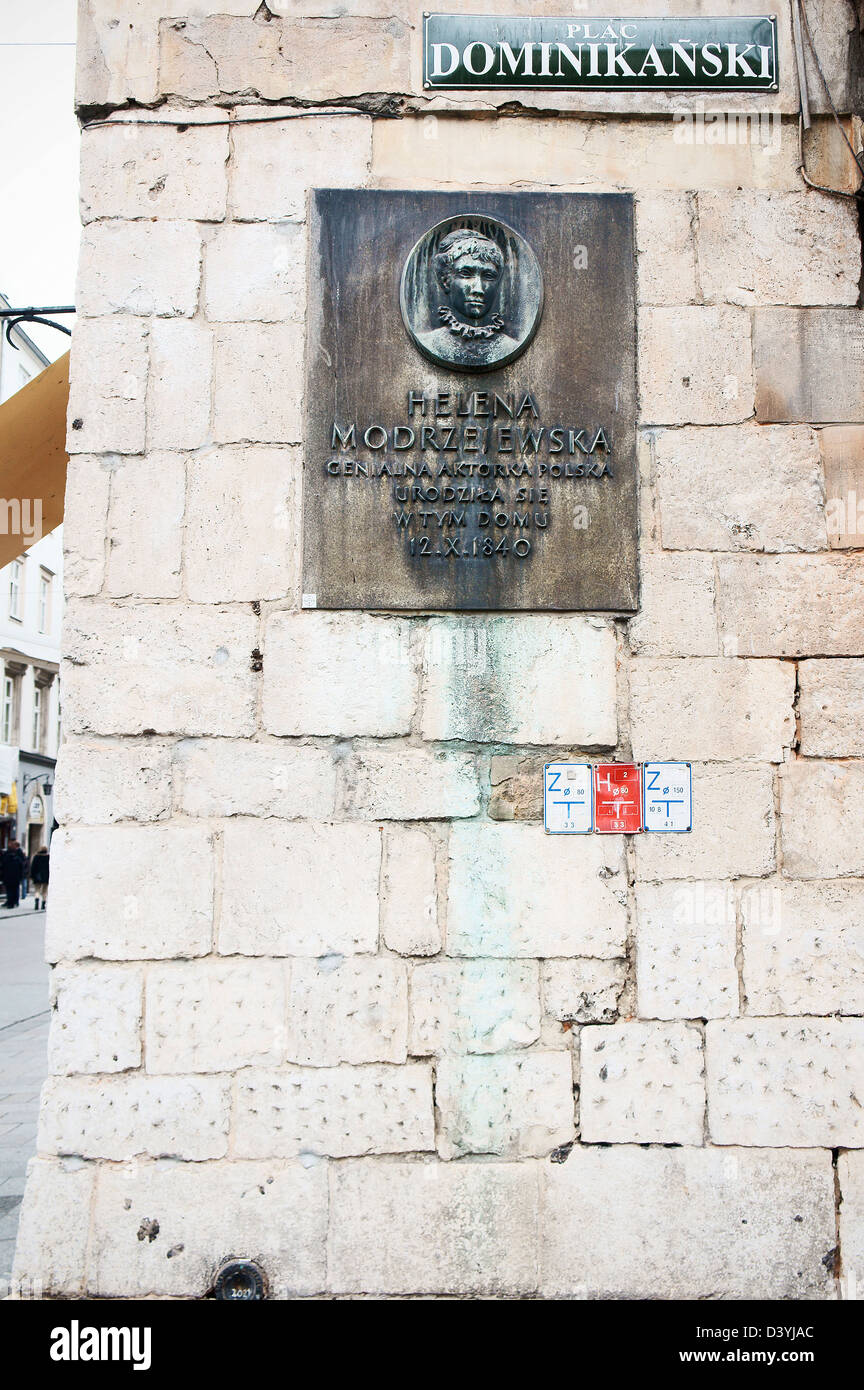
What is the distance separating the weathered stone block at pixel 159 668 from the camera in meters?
3.02

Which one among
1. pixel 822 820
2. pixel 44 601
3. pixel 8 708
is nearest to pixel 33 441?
pixel 822 820

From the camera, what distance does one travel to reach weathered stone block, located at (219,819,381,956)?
2941mm

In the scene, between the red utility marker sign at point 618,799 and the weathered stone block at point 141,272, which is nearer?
the red utility marker sign at point 618,799

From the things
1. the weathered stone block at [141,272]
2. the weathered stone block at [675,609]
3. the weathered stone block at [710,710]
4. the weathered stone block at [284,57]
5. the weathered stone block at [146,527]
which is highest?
the weathered stone block at [284,57]

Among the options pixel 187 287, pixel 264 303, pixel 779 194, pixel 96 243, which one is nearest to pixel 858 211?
pixel 779 194

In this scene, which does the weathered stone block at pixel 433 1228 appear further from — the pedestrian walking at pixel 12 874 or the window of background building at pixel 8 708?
the window of background building at pixel 8 708

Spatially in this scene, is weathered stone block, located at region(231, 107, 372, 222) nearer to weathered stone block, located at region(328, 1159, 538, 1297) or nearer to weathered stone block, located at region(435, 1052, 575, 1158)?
weathered stone block, located at region(435, 1052, 575, 1158)

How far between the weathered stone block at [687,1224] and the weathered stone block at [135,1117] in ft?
3.21

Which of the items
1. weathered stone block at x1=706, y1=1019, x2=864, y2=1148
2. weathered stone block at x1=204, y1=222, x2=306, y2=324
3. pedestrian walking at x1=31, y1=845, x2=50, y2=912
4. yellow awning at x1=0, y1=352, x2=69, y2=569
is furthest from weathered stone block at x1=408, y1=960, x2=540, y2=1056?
pedestrian walking at x1=31, y1=845, x2=50, y2=912

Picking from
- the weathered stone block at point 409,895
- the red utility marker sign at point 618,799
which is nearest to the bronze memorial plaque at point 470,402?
the red utility marker sign at point 618,799

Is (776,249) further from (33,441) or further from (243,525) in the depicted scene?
(33,441)

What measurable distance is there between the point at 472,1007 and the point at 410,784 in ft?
2.22

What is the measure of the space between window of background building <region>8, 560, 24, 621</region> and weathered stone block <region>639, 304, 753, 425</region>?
2543cm

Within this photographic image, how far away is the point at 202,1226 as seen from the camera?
2836 millimetres
